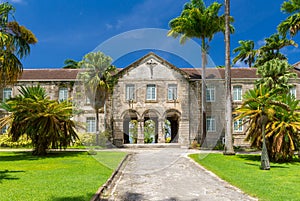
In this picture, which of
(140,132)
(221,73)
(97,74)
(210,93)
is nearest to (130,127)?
(140,132)

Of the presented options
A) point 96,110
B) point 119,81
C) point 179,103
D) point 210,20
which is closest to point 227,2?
point 210,20

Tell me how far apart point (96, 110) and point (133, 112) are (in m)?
3.93

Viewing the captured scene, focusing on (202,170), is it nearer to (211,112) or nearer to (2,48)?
(2,48)

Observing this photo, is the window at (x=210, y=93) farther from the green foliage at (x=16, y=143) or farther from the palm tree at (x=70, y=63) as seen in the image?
the palm tree at (x=70, y=63)

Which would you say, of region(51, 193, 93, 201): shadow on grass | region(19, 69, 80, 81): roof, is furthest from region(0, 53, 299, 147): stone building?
region(51, 193, 93, 201): shadow on grass

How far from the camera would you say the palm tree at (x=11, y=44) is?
1422 centimetres

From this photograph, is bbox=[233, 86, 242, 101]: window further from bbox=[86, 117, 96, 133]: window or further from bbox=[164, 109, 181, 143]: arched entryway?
bbox=[86, 117, 96, 133]: window

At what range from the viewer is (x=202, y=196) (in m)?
6.84

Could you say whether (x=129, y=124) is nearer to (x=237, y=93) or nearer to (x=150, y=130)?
(x=150, y=130)

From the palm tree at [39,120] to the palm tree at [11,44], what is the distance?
172 cm

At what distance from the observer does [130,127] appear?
102 ft

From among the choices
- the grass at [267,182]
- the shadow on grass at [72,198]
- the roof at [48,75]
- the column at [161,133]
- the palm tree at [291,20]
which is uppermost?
the palm tree at [291,20]

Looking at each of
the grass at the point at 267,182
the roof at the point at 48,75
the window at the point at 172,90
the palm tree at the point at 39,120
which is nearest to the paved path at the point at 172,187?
the grass at the point at 267,182

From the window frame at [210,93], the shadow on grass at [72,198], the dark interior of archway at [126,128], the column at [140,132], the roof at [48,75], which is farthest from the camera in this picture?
the dark interior of archway at [126,128]
